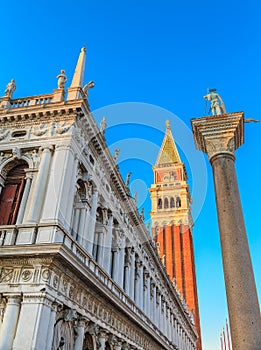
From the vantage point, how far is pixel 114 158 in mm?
21969

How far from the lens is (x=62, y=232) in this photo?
512 inches

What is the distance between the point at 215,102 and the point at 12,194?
372 inches

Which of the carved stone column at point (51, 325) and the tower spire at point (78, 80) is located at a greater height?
the tower spire at point (78, 80)

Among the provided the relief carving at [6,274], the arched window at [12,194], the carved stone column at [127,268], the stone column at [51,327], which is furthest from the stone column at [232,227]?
the carved stone column at [127,268]

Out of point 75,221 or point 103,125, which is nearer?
point 75,221

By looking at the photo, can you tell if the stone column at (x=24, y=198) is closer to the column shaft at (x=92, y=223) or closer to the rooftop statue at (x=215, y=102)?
the column shaft at (x=92, y=223)

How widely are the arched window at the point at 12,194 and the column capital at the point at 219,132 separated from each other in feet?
27.4

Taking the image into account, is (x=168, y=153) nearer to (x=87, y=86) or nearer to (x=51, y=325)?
(x=87, y=86)

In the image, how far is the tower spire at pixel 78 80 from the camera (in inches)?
670

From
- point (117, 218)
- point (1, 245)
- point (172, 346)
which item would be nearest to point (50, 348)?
point (1, 245)

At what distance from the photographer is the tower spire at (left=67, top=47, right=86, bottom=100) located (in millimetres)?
17030

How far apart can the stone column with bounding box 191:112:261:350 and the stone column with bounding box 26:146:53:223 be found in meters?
6.81

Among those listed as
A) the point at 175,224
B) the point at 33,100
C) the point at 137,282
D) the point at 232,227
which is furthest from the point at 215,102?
the point at 175,224

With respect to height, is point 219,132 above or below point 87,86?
below
